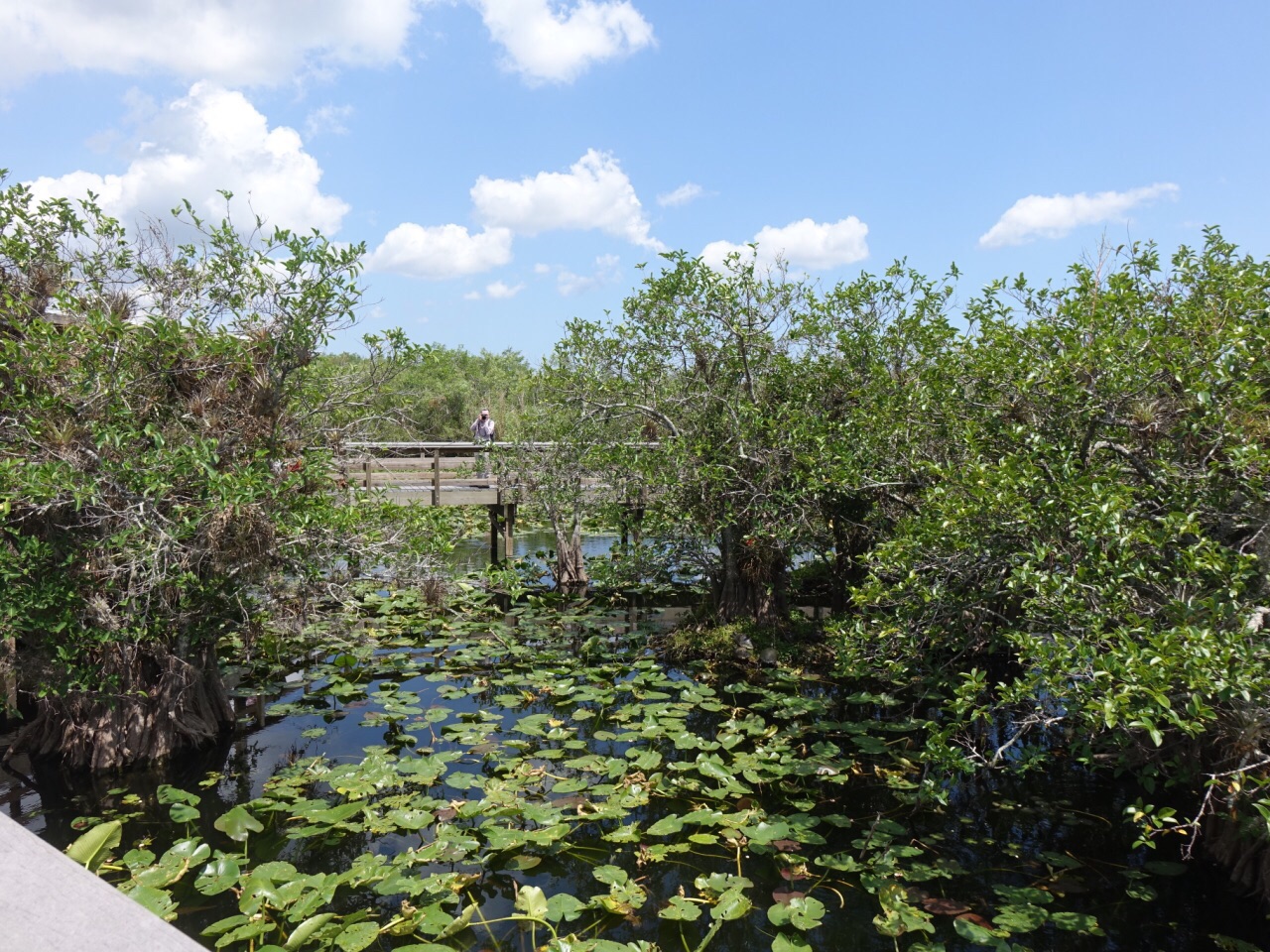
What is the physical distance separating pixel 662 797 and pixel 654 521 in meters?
4.46

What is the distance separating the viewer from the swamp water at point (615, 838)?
16.8 ft

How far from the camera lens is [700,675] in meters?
10.1

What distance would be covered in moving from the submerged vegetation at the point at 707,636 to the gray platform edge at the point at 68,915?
3913mm

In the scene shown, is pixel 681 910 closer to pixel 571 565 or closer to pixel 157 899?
pixel 157 899

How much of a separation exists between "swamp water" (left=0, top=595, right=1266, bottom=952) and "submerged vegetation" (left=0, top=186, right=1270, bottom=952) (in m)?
0.04

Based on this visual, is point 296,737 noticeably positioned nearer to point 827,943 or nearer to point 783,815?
point 783,815

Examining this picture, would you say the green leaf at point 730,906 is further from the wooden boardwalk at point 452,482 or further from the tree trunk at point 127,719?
the wooden boardwalk at point 452,482

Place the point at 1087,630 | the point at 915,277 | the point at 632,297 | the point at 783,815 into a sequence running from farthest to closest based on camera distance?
the point at 632,297, the point at 915,277, the point at 783,815, the point at 1087,630

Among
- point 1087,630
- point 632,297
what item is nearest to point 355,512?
point 632,297

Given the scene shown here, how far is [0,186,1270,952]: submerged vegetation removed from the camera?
5004 millimetres

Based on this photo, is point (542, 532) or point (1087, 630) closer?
point (1087, 630)

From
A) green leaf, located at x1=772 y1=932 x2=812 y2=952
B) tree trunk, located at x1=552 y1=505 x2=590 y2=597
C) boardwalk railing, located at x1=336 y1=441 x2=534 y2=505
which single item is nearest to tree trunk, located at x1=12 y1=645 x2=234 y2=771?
green leaf, located at x1=772 y1=932 x2=812 y2=952

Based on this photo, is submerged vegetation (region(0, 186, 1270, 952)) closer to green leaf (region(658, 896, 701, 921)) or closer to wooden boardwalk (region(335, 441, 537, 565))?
green leaf (region(658, 896, 701, 921))

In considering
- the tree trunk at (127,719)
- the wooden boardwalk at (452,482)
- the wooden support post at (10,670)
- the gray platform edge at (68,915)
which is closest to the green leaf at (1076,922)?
the gray platform edge at (68,915)
